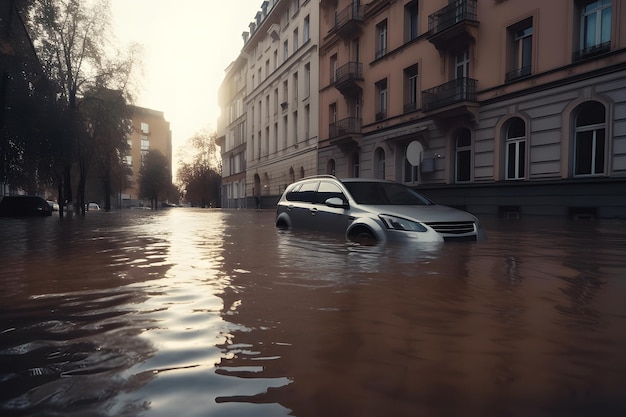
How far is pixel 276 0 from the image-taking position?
40.1 metres

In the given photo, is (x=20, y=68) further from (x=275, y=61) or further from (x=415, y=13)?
(x=275, y=61)

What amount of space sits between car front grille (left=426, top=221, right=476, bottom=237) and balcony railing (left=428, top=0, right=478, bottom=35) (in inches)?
555

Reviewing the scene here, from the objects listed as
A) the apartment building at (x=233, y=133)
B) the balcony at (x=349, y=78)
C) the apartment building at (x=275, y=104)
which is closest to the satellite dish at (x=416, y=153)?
the balcony at (x=349, y=78)

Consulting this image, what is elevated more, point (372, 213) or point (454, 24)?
point (454, 24)

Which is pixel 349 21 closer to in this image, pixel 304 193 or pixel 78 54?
pixel 78 54

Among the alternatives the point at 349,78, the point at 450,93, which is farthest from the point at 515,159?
the point at 349,78

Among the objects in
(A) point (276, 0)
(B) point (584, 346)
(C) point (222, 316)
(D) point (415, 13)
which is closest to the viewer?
(B) point (584, 346)

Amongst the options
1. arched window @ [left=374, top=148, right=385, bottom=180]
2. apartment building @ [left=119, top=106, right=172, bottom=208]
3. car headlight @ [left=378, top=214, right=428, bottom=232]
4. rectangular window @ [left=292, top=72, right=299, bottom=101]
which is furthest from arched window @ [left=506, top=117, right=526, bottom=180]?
apartment building @ [left=119, top=106, right=172, bottom=208]

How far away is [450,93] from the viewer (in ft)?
61.4

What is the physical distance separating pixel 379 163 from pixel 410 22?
7.48 meters

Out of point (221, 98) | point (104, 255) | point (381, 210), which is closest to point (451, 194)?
point (381, 210)

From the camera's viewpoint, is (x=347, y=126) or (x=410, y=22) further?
(x=347, y=126)

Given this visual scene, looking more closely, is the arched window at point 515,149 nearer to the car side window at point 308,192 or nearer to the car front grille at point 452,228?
the car side window at point 308,192

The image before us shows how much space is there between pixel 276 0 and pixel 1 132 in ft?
104
